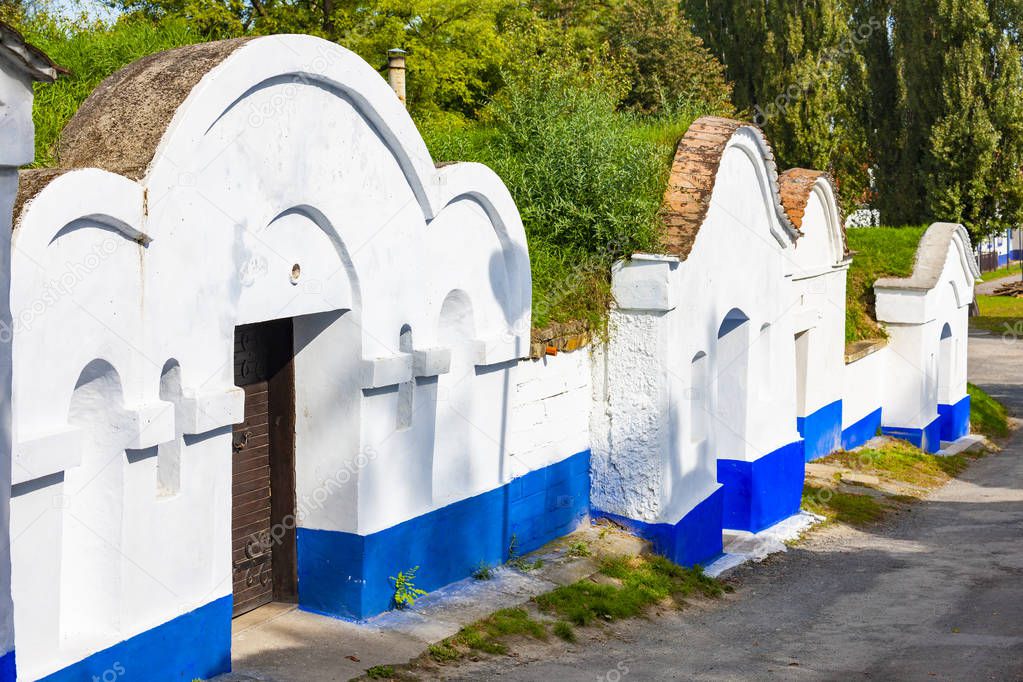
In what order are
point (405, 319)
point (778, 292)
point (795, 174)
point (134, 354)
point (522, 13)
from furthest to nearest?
point (522, 13) → point (795, 174) → point (778, 292) → point (405, 319) → point (134, 354)

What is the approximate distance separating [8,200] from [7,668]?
2.07 metres

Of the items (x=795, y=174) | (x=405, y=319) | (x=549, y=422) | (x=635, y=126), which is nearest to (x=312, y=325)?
(x=405, y=319)

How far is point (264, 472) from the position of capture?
8.34m

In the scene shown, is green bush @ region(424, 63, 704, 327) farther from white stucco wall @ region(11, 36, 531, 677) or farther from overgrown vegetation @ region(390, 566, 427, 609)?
overgrown vegetation @ region(390, 566, 427, 609)

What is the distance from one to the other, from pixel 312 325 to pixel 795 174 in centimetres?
935

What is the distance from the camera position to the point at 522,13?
25516mm

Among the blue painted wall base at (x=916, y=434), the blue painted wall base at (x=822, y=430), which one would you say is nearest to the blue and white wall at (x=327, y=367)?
the blue painted wall base at (x=822, y=430)

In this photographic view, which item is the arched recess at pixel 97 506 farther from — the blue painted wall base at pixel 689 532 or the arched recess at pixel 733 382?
the arched recess at pixel 733 382

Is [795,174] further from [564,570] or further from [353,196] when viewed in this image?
[353,196]

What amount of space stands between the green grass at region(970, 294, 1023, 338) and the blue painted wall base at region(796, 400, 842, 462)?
20001mm

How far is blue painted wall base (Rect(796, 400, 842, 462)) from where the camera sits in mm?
16953

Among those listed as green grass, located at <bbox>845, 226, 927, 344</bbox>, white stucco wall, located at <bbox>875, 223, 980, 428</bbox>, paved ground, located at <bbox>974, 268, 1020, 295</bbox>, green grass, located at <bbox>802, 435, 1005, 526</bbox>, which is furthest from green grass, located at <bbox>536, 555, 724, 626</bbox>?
paved ground, located at <bbox>974, 268, 1020, 295</bbox>

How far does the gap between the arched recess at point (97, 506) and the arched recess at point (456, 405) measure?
3.20m

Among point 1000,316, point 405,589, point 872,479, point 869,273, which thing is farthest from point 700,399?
point 1000,316
